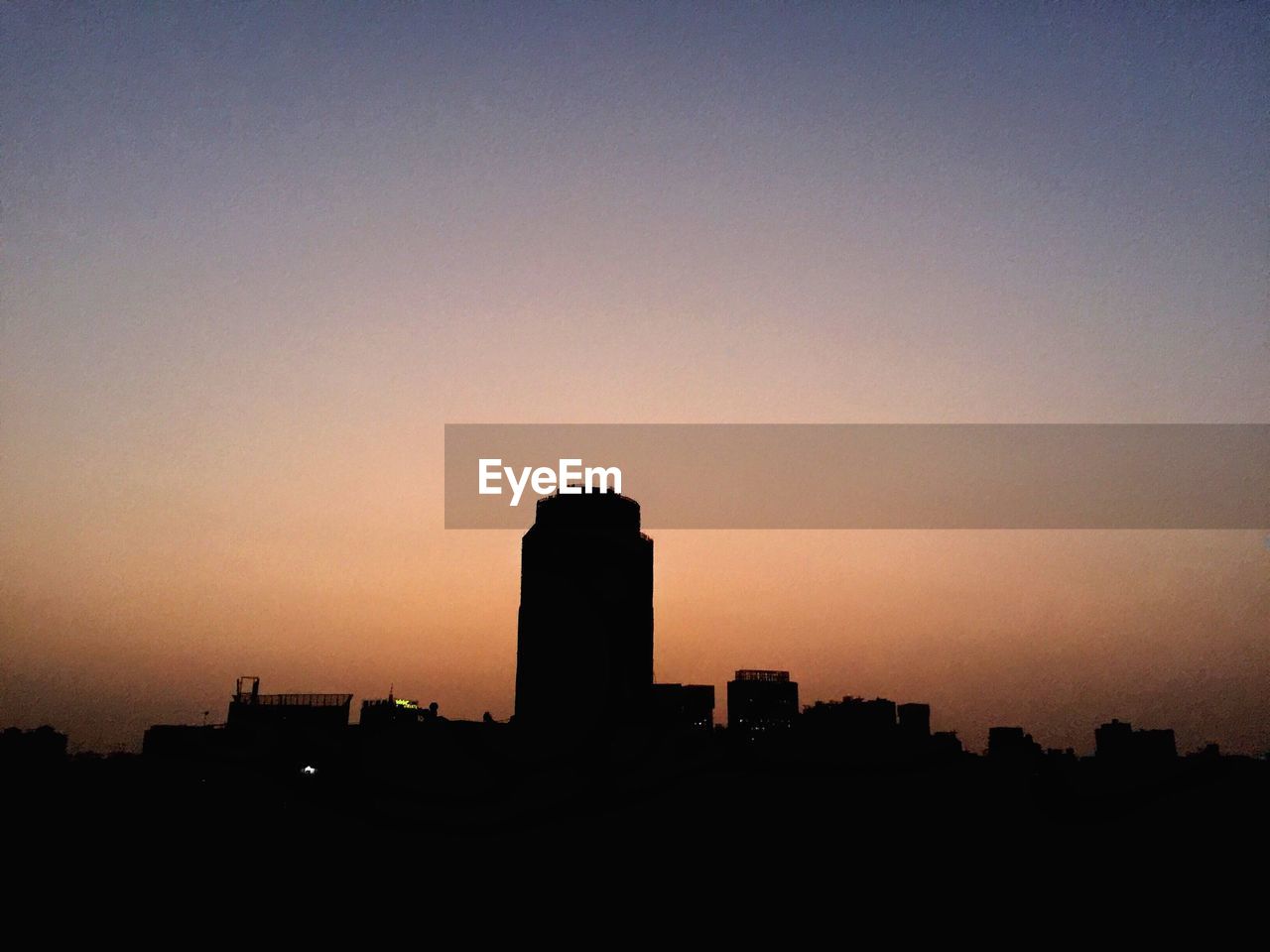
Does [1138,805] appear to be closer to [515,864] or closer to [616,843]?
[616,843]

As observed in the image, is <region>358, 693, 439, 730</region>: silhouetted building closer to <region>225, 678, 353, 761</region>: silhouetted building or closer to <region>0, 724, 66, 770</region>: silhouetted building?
<region>225, 678, 353, 761</region>: silhouetted building

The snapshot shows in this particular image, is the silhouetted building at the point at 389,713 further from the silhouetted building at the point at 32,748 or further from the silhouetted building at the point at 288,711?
the silhouetted building at the point at 32,748

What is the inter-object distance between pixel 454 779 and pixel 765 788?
6157 cm

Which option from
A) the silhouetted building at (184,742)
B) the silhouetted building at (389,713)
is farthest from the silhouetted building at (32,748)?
the silhouetted building at (389,713)

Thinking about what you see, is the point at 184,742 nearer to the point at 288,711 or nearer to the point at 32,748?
the point at 288,711

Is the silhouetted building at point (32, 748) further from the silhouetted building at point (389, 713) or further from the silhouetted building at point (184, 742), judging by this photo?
the silhouetted building at point (389, 713)

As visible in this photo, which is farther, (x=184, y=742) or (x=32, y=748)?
(x=32, y=748)

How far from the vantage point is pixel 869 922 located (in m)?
51.0

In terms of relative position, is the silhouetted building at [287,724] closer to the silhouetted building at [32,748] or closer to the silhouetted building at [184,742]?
the silhouetted building at [184,742]

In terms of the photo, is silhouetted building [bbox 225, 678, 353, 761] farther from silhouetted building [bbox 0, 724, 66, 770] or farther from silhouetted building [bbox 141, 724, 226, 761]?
silhouetted building [bbox 0, 724, 66, 770]

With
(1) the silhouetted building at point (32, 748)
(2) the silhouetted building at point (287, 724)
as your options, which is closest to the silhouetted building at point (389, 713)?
(2) the silhouetted building at point (287, 724)

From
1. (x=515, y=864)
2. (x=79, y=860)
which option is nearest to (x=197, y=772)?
(x=79, y=860)

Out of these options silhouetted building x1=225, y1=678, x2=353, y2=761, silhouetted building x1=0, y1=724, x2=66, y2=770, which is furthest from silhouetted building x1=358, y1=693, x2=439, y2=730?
silhouetted building x1=0, y1=724, x2=66, y2=770

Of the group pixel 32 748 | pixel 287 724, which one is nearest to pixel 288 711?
pixel 287 724
